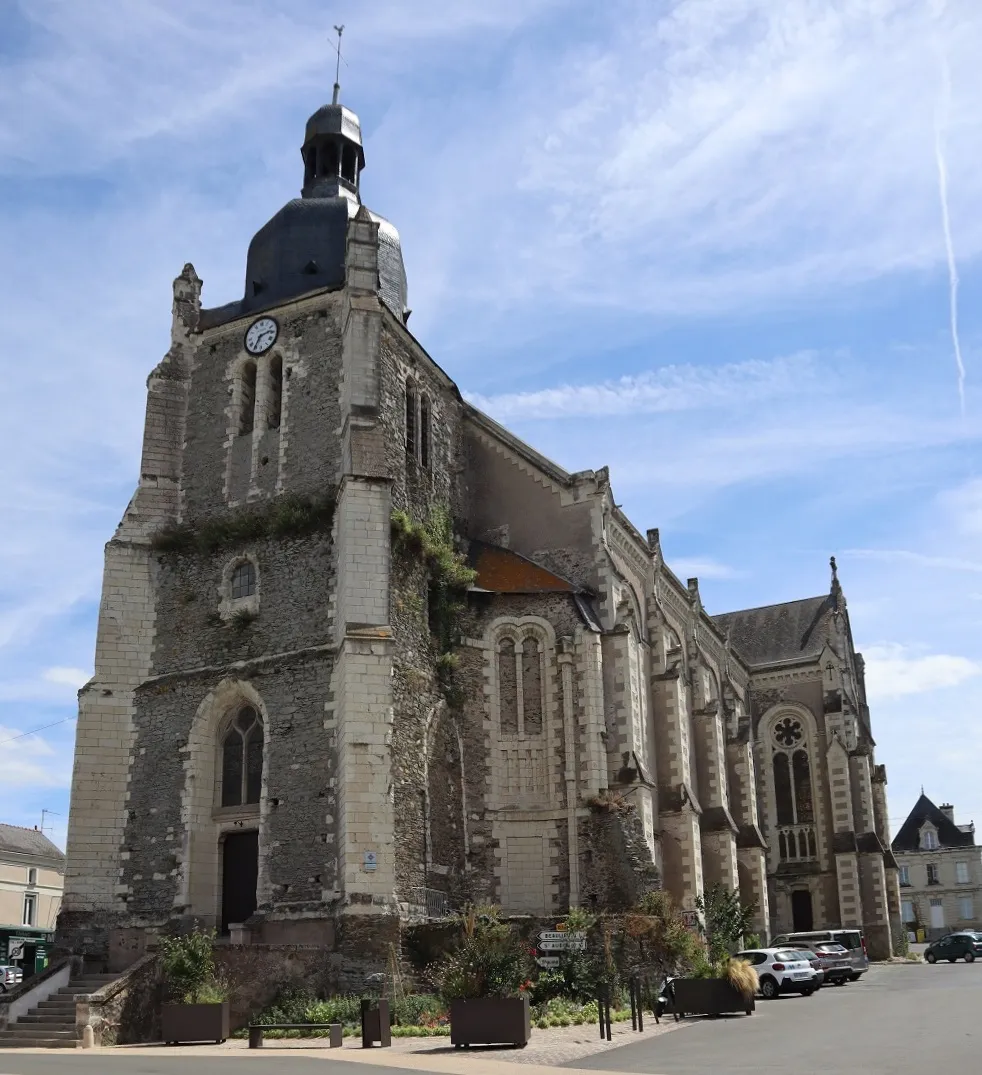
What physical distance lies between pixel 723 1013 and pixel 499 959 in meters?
5.28

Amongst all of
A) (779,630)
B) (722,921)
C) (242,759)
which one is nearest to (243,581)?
(242,759)

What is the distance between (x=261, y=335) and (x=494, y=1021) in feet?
59.2

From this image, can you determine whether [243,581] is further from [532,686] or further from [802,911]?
[802,911]

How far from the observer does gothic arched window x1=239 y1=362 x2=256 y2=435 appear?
94.8ft

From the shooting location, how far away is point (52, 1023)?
21406 mm

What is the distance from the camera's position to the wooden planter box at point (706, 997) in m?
19.7

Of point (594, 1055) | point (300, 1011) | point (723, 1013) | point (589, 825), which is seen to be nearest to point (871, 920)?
point (589, 825)

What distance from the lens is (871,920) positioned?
4353 cm

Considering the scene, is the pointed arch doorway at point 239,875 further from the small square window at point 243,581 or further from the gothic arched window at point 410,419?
the gothic arched window at point 410,419

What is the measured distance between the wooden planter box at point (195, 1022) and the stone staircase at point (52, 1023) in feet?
6.78

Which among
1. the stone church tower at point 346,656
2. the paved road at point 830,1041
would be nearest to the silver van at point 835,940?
the stone church tower at point 346,656

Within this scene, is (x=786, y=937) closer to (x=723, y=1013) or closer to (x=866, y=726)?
(x=723, y=1013)

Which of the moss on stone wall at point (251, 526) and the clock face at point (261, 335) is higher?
the clock face at point (261, 335)

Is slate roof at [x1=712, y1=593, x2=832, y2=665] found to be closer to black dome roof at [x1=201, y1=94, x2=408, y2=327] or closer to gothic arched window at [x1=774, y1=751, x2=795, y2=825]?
gothic arched window at [x1=774, y1=751, x2=795, y2=825]
